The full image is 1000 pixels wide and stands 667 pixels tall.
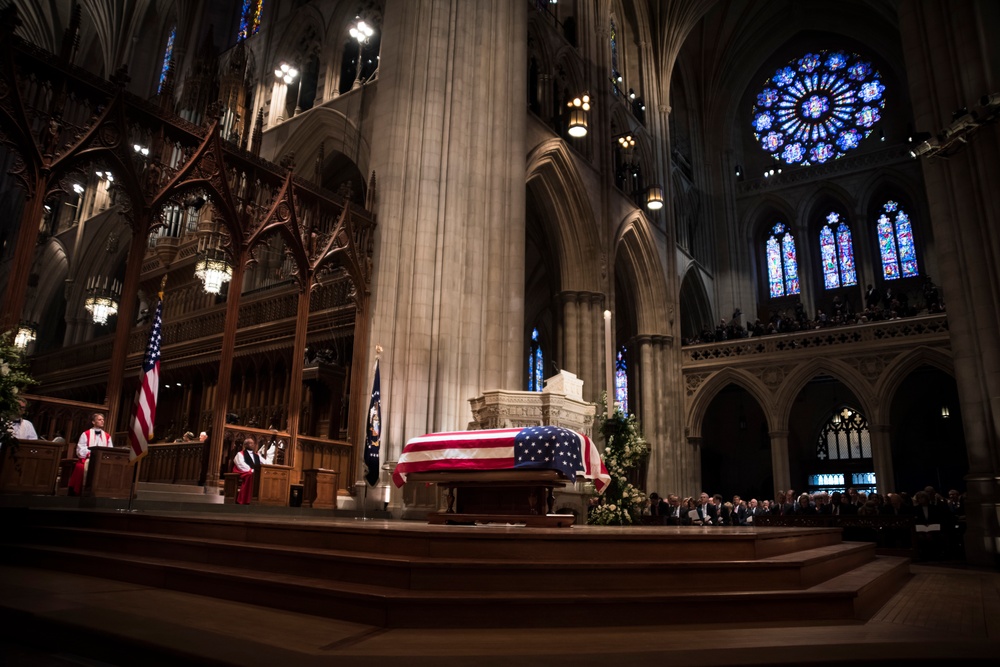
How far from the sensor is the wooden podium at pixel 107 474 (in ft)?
23.3

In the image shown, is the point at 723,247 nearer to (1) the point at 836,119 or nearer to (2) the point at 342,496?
(1) the point at 836,119

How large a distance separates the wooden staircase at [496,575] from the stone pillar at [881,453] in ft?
46.1

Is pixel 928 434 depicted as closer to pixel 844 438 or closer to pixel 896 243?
pixel 844 438

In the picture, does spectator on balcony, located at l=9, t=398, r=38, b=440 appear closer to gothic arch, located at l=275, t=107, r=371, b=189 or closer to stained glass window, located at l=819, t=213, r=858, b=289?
gothic arch, located at l=275, t=107, r=371, b=189

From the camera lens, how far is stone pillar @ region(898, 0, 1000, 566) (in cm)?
892

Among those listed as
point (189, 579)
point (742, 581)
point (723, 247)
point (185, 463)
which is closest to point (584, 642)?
point (742, 581)

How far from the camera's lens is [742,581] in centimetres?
344

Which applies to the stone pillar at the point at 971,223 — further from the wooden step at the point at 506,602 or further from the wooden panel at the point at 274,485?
the wooden panel at the point at 274,485

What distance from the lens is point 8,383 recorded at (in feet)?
19.8

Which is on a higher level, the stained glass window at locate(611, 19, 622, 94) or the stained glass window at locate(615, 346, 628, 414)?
the stained glass window at locate(611, 19, 622, 94)

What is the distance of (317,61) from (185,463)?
11.0 metres

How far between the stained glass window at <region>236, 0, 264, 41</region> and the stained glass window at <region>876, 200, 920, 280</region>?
2075 centimetres

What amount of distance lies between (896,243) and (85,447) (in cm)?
2373

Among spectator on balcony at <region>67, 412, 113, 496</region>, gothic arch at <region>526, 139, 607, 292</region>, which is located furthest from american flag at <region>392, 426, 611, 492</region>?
gothic arch at <region>526, 139, 607, 292</region>
